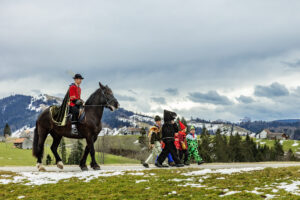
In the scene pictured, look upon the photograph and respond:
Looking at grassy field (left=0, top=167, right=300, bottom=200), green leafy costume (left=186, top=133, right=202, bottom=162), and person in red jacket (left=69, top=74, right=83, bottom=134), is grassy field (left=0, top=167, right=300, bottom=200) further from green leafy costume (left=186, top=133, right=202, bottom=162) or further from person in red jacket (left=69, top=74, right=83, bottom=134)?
green leafy costume (left=186, top=133, right=202, bottom=162)

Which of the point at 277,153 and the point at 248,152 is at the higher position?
the point at 248,152

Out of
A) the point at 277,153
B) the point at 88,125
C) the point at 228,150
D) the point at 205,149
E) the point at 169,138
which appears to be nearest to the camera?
the point at 88,125

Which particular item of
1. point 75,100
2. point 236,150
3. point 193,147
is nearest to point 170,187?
point 75,100

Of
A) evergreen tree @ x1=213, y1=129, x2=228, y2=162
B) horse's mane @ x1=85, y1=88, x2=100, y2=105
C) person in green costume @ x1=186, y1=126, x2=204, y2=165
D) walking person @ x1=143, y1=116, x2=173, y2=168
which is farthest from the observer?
evergreen tree @ x1=213, y1=129, x2=228, y2=162

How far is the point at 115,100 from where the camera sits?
47.6 ft

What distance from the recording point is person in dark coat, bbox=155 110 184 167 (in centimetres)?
1597

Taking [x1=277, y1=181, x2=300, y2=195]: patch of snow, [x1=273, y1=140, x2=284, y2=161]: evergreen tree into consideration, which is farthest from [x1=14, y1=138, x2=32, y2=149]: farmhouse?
[x1=277, y1=181, x2=300, y2=195]: patch of snow

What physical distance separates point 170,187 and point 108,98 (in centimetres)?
601

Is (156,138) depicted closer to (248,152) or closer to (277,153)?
(248,152)

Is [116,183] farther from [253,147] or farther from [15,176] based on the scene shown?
[253,147]

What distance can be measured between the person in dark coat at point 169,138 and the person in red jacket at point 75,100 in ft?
16.1

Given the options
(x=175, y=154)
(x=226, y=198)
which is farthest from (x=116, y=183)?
(x=175, y=154)

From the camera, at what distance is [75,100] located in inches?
553

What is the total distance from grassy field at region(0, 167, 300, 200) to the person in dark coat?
3.28m
